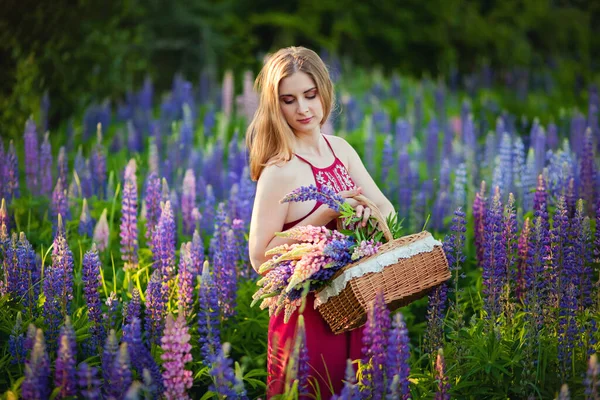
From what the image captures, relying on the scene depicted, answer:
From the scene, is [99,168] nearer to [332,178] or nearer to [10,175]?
[10,175]

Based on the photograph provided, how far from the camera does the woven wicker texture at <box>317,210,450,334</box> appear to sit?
2.98 m

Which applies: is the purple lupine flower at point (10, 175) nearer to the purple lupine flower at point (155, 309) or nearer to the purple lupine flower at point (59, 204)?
the purple lupine flower at point (59, 204)

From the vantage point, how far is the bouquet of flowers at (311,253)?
2.98 metres

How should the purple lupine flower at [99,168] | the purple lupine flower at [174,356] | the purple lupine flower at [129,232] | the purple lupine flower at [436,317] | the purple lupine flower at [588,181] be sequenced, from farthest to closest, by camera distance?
the purple lupine flower at [99,168] → the purple lupine flower at [588,181] → the purple lupine flower at [129,232] → the purple lupine flower at [436,317] → the purple lupine flower at [174,356]

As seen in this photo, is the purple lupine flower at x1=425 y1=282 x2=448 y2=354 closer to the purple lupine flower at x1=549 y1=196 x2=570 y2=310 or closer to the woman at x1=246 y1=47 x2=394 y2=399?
the woman at x1=246 y1=47 x2=394 y2=399

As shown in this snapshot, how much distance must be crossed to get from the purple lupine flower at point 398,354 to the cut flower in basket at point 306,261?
1.05 feet

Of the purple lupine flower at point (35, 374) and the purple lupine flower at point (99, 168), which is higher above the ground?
the purple lupine flower at point (99, 168)

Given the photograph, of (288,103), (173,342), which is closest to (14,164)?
(288,103)

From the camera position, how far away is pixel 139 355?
3.17 m

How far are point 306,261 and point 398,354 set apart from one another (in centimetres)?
48

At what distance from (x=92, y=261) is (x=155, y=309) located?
1.19 feet

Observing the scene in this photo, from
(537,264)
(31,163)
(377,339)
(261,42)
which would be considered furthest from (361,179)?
(261,42)

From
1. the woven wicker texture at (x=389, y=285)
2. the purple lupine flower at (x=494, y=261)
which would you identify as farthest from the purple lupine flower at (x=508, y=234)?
the woven wicker texture at (x=389, y=285)

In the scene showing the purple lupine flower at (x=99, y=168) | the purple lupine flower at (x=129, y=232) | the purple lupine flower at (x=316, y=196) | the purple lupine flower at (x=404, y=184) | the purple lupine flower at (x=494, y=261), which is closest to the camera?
the purple lupine flower at (x=316, y=196)
